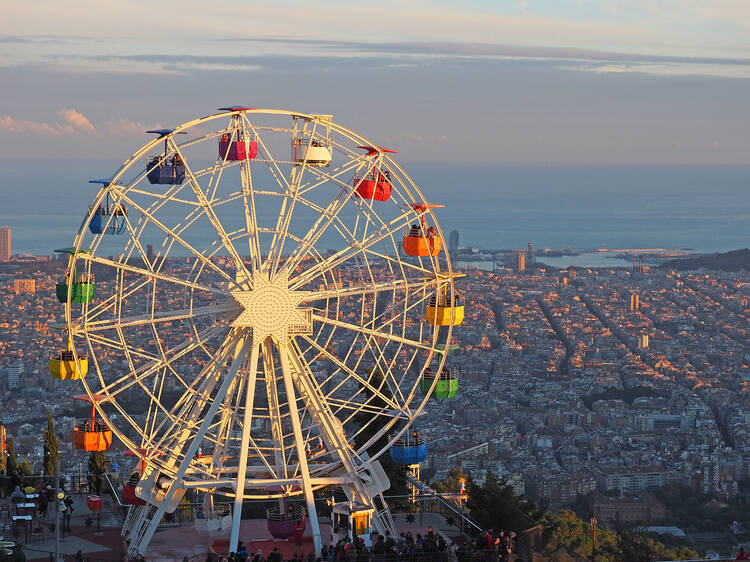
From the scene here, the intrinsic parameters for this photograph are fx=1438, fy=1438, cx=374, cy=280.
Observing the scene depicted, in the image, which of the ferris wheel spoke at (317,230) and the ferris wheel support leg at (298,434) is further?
the ferris wheel spoke at (317,230)

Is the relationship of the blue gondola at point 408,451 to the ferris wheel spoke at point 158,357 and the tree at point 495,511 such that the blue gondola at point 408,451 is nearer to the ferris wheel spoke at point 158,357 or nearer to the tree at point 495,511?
the tree at point 495,511

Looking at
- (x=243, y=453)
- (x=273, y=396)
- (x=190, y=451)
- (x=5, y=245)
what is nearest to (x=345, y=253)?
(x=273, y=396)

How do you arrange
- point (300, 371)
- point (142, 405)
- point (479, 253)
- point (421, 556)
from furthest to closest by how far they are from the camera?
1. point (479, 253)
2. point (142, 405)
3. point (300, 371)
4. point (421, 556)

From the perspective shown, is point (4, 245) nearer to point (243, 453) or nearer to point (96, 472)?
point (96, 472)

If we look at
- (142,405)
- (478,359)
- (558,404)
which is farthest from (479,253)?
(142,405)

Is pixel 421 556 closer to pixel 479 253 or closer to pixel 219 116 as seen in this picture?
pixel 219 116

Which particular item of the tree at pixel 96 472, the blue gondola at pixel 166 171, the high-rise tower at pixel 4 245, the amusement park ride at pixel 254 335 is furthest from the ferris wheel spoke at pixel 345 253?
the high-rise tower at pixel 4 245

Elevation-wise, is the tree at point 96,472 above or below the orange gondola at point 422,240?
below
